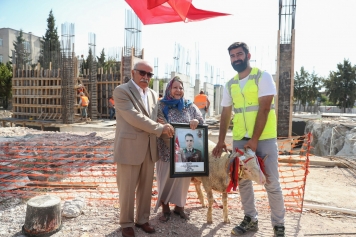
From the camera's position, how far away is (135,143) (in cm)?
272

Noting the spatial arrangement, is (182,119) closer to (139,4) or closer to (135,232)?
(135,232)

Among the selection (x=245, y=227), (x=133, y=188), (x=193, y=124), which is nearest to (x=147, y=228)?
(x=133, y=188)

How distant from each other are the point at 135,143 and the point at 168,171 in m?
0.67

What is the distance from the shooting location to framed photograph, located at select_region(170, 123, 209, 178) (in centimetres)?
289

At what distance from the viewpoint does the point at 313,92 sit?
3797 cm

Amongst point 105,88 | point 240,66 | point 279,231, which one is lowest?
point 279,231

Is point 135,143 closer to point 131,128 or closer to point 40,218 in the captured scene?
point 131,128

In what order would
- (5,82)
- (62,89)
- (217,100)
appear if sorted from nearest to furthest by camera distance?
(62,89) → (217,100) → (5,82)

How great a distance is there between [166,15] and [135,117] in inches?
108

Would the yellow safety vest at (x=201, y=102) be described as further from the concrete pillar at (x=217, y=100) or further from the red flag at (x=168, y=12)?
the concrete pillar at (x=217, y=100)

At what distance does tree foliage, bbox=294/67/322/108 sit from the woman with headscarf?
38741mm

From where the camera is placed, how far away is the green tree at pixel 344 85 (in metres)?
34.8

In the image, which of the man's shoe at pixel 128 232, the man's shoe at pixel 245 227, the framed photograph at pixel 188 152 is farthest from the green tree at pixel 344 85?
the man's shoe at pixel 128 232

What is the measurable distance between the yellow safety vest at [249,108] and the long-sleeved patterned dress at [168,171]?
1.76ft
